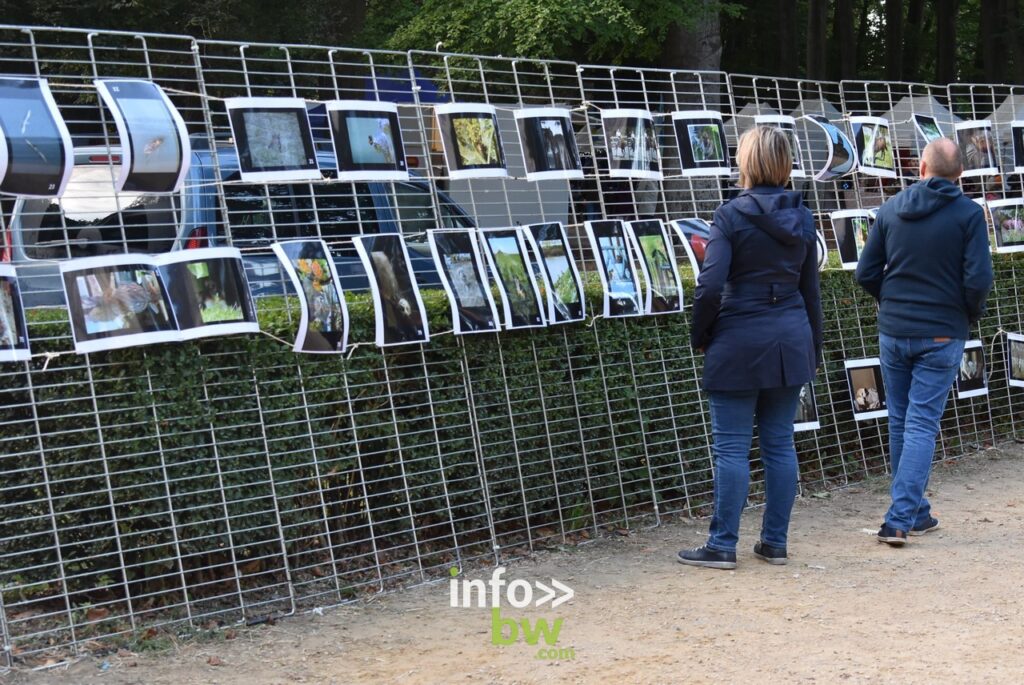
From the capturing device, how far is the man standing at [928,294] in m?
6.01

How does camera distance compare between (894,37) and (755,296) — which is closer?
(755,296)

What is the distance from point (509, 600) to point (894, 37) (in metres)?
25.5

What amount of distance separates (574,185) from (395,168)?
1395mm

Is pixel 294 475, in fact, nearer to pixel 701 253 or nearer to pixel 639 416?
pixel 639 416

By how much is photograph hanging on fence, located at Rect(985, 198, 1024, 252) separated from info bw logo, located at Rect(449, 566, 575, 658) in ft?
16.9

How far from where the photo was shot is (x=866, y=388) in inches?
306

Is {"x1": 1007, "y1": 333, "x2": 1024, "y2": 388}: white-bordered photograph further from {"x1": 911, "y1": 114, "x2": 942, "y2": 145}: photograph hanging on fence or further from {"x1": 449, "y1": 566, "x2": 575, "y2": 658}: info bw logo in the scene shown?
{"x1": 449, "y1": 566, "x2": 575, "y2": 658}: info bw logo

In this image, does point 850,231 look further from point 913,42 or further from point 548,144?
point 913,42

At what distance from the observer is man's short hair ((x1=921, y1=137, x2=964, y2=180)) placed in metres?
6.10

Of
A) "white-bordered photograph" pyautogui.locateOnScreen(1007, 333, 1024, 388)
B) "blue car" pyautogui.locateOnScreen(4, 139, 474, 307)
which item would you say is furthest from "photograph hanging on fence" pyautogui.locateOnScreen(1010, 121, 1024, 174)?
"blue car" pyautogui.locateOnScreen(4, 139, 474, 307)

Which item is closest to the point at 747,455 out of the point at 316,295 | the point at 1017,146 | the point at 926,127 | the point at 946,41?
the point at 316,295

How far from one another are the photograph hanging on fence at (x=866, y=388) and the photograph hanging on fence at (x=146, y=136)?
4.79 metres

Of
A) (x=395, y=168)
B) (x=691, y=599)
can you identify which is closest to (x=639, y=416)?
(x=691, y=599)

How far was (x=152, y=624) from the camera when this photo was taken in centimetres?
473
